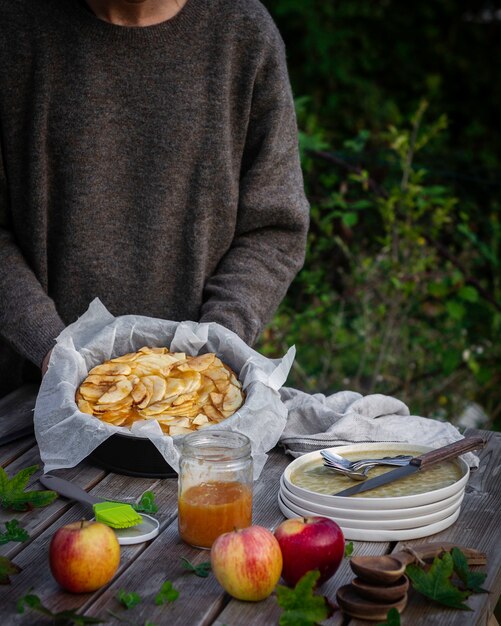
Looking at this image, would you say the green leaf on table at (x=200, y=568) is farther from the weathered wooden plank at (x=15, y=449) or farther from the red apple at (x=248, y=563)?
the weathered wooden plank at (x=15, y=449)

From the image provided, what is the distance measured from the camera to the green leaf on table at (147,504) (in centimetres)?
162

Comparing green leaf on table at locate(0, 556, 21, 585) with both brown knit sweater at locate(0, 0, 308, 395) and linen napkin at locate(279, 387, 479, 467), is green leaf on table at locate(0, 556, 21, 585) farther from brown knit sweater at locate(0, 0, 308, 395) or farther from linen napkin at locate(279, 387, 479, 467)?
brown knit sweater at locate(0, 0, 308, 395)

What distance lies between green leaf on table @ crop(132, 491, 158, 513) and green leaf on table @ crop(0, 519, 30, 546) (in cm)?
21

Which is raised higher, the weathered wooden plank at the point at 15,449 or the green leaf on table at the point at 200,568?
the green leaf on table at the point at 200,568

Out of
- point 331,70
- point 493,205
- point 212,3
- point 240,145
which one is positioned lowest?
point 493,205

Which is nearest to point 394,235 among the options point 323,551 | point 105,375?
point 105,375

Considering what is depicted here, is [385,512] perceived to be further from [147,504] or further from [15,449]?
[15,449]

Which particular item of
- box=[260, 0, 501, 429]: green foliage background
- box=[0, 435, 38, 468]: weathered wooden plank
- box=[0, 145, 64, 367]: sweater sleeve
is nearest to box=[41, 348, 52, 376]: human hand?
box=[0, 145, 64, 367]: sweater sleeve

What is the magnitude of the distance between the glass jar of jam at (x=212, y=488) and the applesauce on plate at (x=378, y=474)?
5.8 inches

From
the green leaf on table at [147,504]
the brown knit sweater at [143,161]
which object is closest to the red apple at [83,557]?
the green leaf on table at [147,504]

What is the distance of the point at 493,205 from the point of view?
4520 millimetres

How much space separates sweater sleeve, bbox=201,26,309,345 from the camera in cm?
226

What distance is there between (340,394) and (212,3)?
3.39 ft

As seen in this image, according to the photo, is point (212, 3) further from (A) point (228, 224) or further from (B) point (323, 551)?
(B) point (323, 551)
